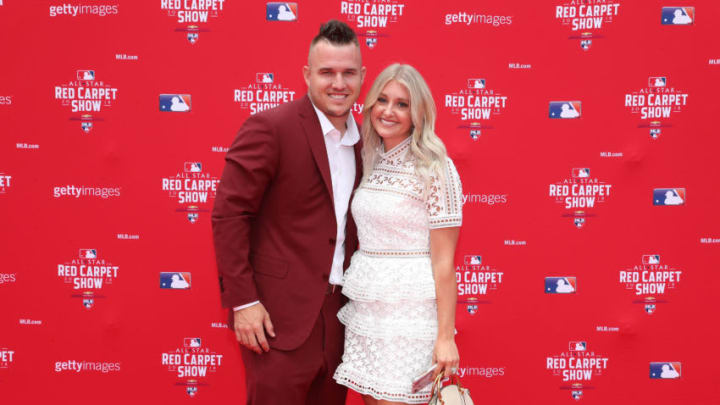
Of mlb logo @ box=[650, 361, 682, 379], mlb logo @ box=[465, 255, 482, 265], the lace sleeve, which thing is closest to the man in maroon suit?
the lace sleeve

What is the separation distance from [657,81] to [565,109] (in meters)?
0.53

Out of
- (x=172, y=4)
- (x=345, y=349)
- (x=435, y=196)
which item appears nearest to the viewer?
(x=435, y=196)

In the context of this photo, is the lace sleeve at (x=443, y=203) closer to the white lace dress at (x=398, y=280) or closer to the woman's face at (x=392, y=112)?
the white lace dress at (x=398, y=280)

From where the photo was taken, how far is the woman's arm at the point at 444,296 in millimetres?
1723

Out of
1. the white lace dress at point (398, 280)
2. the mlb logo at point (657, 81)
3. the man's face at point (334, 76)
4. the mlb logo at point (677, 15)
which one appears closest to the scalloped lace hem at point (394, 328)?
the white lace dress at point (398, 280)

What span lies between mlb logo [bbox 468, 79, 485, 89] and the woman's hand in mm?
1514

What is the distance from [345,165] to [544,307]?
5.19ft

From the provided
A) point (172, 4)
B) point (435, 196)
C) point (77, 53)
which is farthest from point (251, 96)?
point (435, 196)

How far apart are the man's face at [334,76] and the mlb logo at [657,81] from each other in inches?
71.3

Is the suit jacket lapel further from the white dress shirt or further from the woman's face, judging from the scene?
the woman's face

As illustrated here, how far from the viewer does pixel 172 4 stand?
266cm

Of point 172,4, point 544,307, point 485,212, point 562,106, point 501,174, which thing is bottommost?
point 544,307

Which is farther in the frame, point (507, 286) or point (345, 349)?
point (507, 286)

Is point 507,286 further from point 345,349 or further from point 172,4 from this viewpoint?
point 172,4
